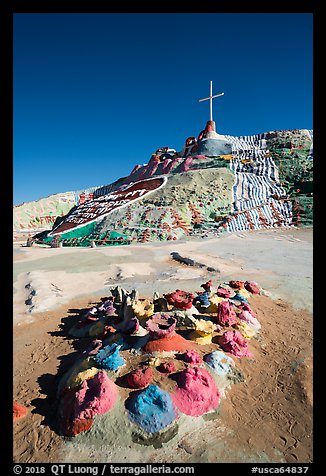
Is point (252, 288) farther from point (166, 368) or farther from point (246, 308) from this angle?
point (166, 368)

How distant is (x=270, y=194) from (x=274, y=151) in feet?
22.2

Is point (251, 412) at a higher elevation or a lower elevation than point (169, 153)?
lower

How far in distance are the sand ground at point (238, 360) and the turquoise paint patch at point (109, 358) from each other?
800 mm

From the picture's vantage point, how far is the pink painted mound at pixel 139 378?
3729 millimetres

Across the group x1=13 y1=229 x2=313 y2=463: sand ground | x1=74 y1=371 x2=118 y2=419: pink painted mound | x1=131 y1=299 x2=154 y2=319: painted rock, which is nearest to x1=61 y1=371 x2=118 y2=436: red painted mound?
x1=74 y1=371 x2=118 y2=419: pink painted mound

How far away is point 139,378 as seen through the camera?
3.75 m

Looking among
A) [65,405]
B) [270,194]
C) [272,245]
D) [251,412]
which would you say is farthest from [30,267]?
[270,194]

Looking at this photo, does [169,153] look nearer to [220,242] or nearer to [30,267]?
[220,242]

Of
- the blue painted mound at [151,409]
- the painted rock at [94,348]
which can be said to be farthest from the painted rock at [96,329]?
the blue painted mound at [151,409]

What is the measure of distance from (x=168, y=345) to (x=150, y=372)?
656 mm

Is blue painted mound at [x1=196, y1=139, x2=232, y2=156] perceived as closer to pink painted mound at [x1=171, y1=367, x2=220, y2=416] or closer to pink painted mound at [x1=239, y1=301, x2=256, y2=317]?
pink painted mound at [x1=239, y1=301, x2=256, y2=317]

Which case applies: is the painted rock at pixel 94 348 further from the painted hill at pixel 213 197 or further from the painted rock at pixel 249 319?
the painted hill at pixel 213 197

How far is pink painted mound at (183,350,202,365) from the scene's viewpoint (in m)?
4.20
